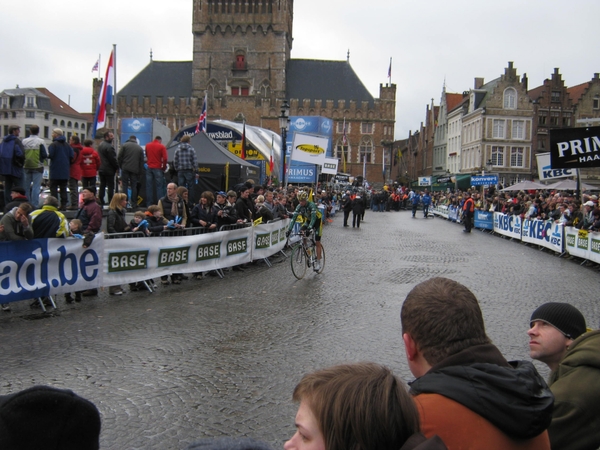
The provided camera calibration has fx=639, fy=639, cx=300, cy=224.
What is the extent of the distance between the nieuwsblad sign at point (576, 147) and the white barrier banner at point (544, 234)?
18.9 feet

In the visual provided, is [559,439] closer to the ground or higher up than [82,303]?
higher up

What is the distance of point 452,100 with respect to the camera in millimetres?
82188

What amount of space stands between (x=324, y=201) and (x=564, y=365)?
108 feet

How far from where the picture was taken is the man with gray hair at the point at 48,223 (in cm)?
988

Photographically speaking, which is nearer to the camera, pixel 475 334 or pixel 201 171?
pixel 475 334

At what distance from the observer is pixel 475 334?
7.95 ft

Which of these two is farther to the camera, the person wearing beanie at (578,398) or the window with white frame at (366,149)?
the window with white frame at (366,149)

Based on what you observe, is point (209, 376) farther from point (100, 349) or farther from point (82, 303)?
point (82, 303)

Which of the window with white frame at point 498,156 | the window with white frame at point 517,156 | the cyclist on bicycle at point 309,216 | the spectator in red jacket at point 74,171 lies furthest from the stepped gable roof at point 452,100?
the spectator in red jacket at point 74,171

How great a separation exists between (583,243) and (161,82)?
82.2 m

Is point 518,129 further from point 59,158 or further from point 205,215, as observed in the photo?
point 59,158

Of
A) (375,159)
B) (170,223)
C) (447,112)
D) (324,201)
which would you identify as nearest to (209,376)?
(170,223)

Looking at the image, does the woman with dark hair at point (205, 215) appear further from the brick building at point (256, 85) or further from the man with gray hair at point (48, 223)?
the brick building at point (256, 85)

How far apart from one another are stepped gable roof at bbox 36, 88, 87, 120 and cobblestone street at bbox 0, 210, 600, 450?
9055 cm
